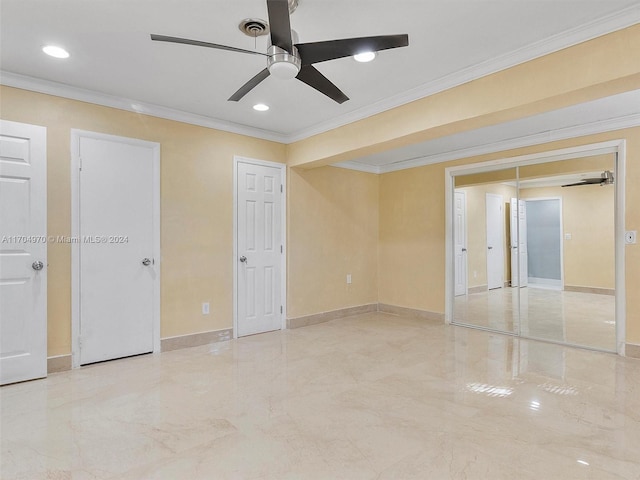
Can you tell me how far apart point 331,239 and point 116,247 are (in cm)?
284

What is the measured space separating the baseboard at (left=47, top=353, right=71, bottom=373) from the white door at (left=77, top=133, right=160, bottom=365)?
0.36ft

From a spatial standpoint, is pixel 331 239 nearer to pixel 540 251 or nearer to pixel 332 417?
pixel 540 251

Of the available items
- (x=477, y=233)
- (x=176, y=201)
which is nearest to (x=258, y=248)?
(x=176, y=201)

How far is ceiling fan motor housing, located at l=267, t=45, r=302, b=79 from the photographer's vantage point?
2002 millimetres

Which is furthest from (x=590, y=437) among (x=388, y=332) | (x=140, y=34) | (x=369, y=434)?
(x=140, y=34)

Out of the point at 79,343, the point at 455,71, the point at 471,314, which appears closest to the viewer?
the point at 455,71

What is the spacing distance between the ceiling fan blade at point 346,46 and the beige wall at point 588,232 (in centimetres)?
332

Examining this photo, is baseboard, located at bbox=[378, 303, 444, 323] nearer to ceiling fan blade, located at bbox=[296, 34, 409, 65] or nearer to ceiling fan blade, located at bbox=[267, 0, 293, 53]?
ceiling fan blade, located at bbox=[296, 34, 409, 65]

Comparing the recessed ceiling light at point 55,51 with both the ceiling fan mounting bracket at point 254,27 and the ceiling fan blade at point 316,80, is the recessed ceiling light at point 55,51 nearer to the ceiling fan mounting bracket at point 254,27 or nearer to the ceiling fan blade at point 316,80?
the ceiling fan mounting bracket at point 254,27

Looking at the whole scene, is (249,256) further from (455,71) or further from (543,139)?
(543,139)

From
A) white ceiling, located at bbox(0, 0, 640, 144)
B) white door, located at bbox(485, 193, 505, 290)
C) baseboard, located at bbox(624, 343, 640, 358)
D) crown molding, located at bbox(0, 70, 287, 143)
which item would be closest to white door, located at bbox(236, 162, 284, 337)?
crown molding, located at bbox(0, 70, 287, 143)

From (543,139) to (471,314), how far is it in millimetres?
2375

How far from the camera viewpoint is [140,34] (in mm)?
2436

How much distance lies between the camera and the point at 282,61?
201 cm
